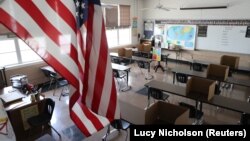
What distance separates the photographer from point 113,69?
20.7 feet

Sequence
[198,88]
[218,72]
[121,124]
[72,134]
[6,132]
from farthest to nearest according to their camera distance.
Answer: [218,72] < [198,88] < [72,134] < [121,124] < [6,132]

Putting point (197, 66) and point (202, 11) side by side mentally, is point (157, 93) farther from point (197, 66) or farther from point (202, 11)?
point (202, 11)

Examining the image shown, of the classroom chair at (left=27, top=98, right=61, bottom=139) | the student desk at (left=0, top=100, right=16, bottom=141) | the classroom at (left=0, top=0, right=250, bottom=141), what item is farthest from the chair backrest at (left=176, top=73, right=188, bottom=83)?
the student desk at (left=0, top=100, right=16, bottom=141)

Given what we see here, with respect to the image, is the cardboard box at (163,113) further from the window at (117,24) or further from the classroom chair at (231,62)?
the window at (117,24)

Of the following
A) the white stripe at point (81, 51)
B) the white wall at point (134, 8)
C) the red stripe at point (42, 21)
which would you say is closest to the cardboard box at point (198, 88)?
the white stripe at point (81, 51)

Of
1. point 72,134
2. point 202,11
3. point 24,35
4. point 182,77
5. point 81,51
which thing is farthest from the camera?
point 202,11

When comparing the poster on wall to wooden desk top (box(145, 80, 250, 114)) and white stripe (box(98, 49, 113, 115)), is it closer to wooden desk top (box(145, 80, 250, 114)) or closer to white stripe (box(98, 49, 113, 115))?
wooden desk top (box(145, 80, 250, 114))

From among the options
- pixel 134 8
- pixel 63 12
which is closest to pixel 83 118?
pixel 63 12

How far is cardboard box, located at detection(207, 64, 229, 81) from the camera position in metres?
5.19

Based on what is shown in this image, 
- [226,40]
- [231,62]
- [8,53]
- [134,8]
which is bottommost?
[231,62]

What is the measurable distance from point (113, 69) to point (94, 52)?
4872 millimetres

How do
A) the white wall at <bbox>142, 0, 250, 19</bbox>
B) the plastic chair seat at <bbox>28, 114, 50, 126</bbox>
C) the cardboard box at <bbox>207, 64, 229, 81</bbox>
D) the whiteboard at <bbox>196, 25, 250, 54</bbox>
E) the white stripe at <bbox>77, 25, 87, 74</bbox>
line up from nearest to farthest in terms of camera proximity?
1. the white stripe at <bbox>77, 25, 87, 74</bbox>
2. the plastic chair seat at <bbox>28, 114, 50, 126</bbox>
3. the cardboard box at <bbox>207, 64, 229, 81</bbox>
4. the white wall at <bbox>142, 0, 250, 19</bbox>
5. the whiteboard at <bbox>196, 25, 250, 54</bbox>

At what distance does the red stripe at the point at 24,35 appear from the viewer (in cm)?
111

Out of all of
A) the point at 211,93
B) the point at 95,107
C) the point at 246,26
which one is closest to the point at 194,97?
the point at 211,93
